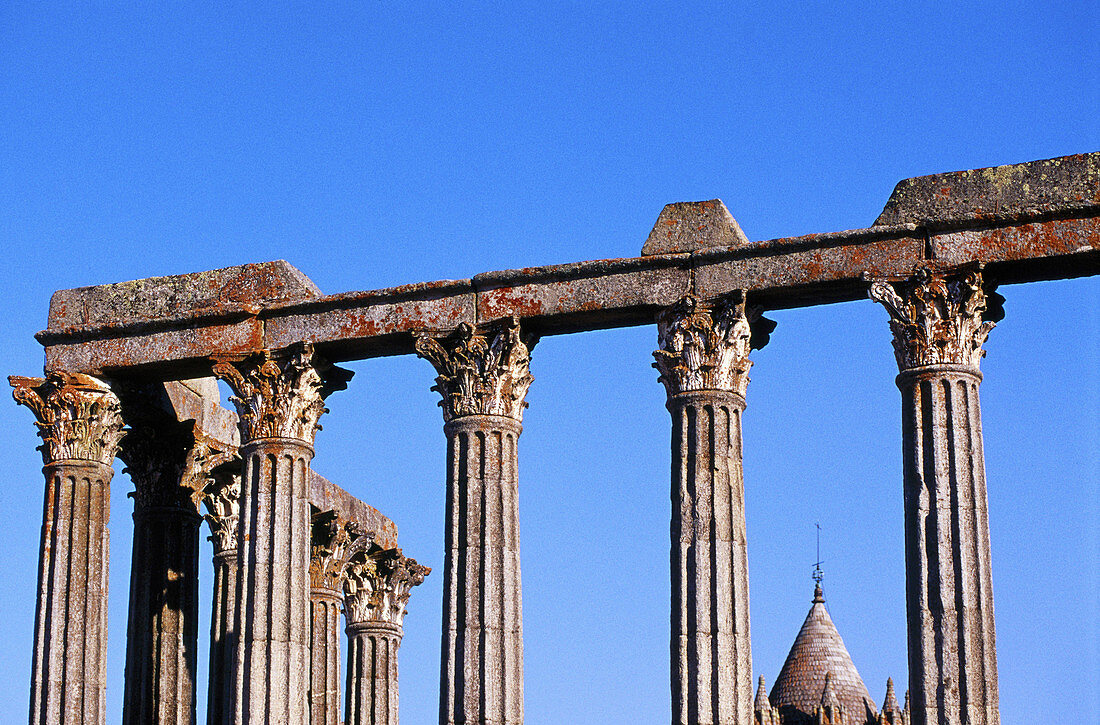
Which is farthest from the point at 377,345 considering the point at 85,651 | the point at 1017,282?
the point at 1017,282

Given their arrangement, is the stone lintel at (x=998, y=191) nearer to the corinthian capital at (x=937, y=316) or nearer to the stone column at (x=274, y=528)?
the corinthian capital at (x=937, y=316)

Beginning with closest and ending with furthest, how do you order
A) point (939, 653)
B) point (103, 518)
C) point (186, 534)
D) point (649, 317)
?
point (939, 653) → point (649, 317) → point (103, 518) → point (186, 534)

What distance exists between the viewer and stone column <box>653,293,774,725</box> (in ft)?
95.0

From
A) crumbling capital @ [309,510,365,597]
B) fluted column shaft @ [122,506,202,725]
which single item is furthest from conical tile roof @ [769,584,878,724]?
fluted column shaft @ [122,506,202,725]

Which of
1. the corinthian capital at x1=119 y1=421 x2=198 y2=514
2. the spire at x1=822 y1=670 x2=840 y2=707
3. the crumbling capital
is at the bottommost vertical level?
the spire at x1=822 y1=670 x2=840 y2=707

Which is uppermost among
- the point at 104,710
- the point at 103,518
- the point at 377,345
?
the point at 377,345

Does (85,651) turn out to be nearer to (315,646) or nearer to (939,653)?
(315,646)

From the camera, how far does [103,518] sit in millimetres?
33844

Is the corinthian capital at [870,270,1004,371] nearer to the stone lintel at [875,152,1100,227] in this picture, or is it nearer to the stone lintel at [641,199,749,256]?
the stone lintel at [875,152,1100,227]

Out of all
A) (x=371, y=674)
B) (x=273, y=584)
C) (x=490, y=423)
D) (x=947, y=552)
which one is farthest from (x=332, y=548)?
(x=947, y=552)

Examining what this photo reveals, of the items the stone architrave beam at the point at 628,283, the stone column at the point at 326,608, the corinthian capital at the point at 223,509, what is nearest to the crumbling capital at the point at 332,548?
the stone column at the point at 326,608

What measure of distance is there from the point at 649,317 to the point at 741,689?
5.53 m

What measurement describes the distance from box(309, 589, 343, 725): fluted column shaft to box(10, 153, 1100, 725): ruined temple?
2375mm

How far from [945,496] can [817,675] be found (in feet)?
156
